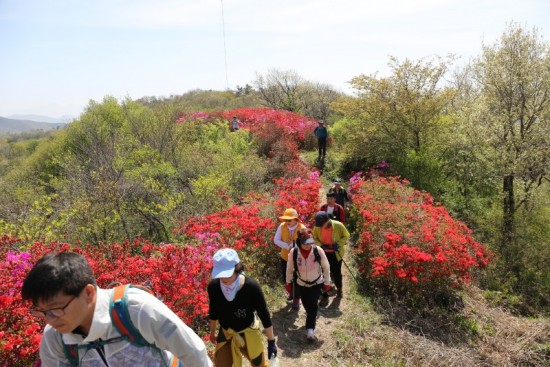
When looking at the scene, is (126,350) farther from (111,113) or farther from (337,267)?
(111,113)

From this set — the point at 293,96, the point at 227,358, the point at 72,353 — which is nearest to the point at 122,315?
the point at 72,353

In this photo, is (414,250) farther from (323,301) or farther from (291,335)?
(291,335)

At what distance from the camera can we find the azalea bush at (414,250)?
6.82 m

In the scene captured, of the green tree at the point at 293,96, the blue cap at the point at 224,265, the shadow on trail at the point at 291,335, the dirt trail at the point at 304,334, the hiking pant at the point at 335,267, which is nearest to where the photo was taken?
the blue cap at the point at 224,265

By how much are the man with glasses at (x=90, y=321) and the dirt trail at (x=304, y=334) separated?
3.63m

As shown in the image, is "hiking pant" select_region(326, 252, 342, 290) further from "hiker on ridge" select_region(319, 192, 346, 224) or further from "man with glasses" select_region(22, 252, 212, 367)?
"man with glasses" select_region(22, 252, 212, 367)

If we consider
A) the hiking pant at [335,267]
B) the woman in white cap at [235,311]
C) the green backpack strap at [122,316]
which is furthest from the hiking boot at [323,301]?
the green backpack strap at [122,316]

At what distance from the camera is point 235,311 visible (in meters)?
3.18

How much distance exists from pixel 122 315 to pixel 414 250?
20.3ft

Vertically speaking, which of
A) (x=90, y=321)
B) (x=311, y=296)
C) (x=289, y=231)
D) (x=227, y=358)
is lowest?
(x=311, y=296)

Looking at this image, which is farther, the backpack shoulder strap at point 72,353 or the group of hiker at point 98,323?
the backpack shoulder strap at point 72,353

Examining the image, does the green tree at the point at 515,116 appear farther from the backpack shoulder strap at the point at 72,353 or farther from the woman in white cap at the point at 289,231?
the backpack shoulder strap at the point at 72,353

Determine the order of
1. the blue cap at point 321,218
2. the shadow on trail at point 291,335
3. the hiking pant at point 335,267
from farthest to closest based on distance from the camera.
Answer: the hiking pant at point 335,267, the blue cap at point 321,218, the shadow on trail at point 291,335

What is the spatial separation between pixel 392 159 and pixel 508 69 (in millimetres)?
4840
